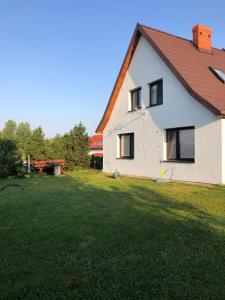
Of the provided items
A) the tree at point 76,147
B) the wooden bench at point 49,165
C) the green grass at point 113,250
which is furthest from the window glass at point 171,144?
the tree at point 76,147

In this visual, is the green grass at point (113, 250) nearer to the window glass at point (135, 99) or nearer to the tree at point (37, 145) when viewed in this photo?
the window glass at point (135, 99)

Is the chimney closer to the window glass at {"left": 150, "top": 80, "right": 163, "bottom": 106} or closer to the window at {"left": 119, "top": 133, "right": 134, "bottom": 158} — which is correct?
the window glass at {"left": 150, "top": 80, "right": 163, "bottom": 106}

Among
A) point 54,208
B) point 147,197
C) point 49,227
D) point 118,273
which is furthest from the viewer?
point 147,197

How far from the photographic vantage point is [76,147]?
18.6 m

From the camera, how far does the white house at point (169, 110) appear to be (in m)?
10.4

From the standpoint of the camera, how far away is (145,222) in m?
5.25

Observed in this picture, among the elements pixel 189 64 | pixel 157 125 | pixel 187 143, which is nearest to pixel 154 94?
pixel 157 125

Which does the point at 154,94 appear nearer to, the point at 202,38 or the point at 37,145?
the point at 202,38

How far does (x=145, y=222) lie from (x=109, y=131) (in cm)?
1228

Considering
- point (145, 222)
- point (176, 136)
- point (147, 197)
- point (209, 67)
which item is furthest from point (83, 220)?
point (209, 67)

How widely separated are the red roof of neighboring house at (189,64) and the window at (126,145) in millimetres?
2568

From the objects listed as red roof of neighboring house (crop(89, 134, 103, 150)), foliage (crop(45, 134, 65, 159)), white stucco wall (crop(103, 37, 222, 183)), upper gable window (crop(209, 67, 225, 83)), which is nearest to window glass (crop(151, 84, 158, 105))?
white stucco wall (crop(103, 37, 222, 183))

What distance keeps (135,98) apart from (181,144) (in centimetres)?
456

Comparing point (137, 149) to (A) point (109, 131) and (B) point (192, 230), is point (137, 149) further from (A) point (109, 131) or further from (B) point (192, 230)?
(B) point (192, 230)
